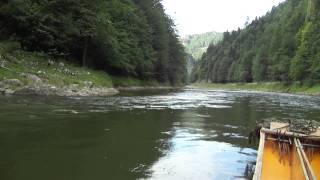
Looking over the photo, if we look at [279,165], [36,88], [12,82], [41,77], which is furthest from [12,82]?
[279,165]

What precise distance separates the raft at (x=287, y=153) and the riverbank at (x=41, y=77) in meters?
22.8

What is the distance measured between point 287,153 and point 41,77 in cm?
2662

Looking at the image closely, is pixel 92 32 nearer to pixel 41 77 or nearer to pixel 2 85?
pixel 41 77

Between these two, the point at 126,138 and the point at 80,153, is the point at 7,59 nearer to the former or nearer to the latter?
the point at 126,138

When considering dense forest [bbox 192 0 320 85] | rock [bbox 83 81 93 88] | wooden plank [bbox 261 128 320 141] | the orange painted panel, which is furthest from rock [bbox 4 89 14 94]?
dense forest [bbox 192 0 320 85]

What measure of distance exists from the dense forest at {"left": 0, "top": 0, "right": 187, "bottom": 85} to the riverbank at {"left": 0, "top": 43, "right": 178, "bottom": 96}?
263cm

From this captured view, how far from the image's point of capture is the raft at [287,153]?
9947mm

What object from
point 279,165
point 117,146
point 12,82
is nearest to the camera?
point 279,165

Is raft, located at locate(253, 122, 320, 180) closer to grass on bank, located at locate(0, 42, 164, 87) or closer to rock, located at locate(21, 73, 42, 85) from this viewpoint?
rock, located at locate(21, 73, 42, 85)

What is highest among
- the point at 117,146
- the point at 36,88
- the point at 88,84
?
the point at 88,84

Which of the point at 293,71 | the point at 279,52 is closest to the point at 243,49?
the point at 279,52

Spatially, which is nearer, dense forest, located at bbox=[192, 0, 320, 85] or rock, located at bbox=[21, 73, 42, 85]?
rock, located at bbox=[21, 73, 42, 85]

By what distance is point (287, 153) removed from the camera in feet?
38.0

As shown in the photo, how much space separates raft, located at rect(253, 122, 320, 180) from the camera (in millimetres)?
9947
